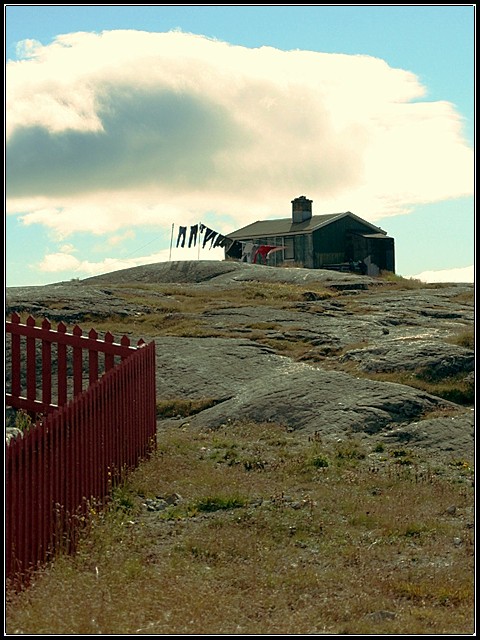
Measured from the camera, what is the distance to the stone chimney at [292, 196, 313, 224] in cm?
5803

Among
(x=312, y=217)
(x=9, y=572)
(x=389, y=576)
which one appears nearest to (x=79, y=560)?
(x=9, y=572)

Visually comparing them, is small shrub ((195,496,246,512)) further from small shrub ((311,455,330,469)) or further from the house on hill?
the house on hill

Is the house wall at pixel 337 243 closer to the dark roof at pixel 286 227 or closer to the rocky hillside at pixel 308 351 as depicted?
the dark roof at pixel 286 227

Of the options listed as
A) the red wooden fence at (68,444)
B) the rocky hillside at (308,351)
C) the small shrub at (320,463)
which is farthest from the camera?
the rocky hillside at (308,351)

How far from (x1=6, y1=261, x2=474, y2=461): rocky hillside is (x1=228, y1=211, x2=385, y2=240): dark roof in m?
24.5

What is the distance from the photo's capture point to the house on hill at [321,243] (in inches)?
2165

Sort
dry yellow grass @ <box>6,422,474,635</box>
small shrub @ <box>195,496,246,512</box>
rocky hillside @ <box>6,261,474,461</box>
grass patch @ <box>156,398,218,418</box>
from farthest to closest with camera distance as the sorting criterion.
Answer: grass patch @ <box>156,398,218,418</box>
rocky hillside @ <box>6,261,474,461</box>
small shrub @ <box>195,496,246,512</box>
dry yellow grass @ <box>6,422,474,635</box>

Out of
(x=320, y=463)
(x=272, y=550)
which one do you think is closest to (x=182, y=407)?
(x=320, y=463)

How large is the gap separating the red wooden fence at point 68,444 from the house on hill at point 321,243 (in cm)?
4165

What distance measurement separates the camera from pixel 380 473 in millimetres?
11211

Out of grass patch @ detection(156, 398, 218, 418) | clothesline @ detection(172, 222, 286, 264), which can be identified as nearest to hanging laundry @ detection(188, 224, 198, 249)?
clothesline @ detection(172, 222, 286, 264)

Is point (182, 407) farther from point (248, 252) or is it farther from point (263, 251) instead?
point (248, 252)

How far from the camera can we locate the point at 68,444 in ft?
27.7

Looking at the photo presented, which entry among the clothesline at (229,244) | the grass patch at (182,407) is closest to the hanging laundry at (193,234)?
the clothesline at (229,244)
